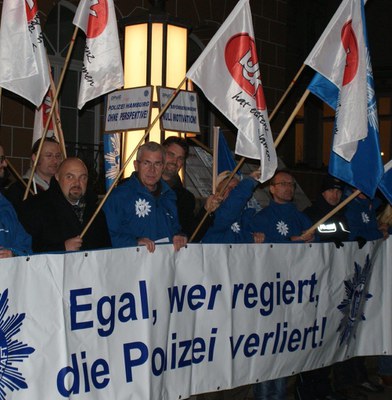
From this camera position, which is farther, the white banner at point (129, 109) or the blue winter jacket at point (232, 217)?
the white banner at point (129, 109)

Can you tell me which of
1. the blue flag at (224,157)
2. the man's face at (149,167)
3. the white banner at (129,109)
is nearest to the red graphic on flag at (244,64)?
the man's face at (149,167)

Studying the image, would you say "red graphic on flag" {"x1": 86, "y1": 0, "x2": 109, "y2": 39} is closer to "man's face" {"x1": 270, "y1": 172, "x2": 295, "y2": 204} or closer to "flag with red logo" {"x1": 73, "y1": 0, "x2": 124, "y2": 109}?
"flag with red logo" {"x1": 73, "y1": 0, "x2": 124, "y2": 109}

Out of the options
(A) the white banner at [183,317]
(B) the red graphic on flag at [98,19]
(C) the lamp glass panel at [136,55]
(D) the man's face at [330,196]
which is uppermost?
(C) the lamp glass panel at [136,55]

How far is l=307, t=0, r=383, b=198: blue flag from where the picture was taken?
303 inches

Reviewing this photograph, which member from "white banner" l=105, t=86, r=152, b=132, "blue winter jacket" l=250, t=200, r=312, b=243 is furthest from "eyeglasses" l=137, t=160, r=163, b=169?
"white banner" l=105, t=86, r=152, b=132

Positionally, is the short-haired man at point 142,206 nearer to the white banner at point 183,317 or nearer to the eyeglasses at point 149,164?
the eyeglasses at point 149,164

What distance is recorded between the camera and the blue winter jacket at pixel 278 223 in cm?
838

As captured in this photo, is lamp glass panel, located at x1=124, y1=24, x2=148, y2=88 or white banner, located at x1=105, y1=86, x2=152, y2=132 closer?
white banner, located at x1=105, y1=86, x2=152, y2=132

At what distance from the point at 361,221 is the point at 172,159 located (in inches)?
91.6

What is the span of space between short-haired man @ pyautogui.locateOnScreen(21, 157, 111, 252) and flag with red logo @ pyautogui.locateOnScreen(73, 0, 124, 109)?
103 cm

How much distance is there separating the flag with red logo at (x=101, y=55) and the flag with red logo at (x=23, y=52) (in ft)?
1.56

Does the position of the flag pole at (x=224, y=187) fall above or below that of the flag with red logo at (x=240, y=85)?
below

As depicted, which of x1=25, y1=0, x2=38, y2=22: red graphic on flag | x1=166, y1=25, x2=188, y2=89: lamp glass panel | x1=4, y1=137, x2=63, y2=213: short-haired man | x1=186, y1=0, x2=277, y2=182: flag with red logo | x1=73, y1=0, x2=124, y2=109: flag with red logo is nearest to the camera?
x1=25, y1=0, x2=38, y2=22: red graphic on flag

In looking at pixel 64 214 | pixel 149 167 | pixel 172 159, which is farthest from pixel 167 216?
pixel 172 159
